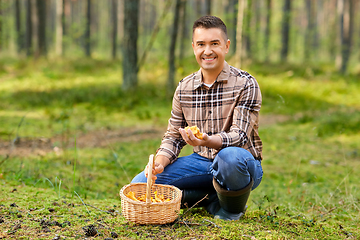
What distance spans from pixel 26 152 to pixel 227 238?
12.3 ft

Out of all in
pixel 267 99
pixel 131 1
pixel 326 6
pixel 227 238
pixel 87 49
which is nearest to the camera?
pixel 227 238

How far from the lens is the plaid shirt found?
2.57 metres

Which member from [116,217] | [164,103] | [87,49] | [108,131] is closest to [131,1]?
[164,103]

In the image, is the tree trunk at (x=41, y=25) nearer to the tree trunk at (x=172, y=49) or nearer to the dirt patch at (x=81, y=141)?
the tree trunk at (x=172, y=49)

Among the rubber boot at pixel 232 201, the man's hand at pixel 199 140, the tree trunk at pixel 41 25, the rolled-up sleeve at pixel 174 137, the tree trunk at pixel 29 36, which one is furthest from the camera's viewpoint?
the tree trunk at pixel 29 36

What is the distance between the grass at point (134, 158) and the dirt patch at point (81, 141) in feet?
0.27

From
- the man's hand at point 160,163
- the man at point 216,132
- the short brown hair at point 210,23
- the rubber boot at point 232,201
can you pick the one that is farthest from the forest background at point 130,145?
the short brown hair at point 210,23

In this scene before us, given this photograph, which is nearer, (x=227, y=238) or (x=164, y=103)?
(x=227, y=238)

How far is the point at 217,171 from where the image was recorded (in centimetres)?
252

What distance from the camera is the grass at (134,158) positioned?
2516mm

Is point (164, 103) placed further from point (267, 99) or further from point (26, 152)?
point (26, 152)

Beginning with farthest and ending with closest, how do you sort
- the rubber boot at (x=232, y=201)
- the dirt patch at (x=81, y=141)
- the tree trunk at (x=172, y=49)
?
the tree trunk at (x=172, y=49) < the dirt patch at (x=81, y=141) < the rubber boot at (x=232, y=201)

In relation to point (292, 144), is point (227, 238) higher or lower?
higher

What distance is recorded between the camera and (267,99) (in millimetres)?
11117
